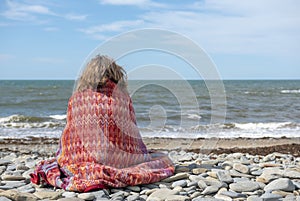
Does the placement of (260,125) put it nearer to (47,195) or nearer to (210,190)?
(210,190)

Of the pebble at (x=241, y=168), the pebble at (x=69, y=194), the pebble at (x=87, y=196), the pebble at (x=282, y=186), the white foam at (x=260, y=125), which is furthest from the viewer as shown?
the white foam at (x=260, y=125)

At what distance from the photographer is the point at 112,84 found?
177 inches

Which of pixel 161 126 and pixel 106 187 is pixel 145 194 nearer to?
pixel 106 187

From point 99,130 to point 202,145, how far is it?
701 cm

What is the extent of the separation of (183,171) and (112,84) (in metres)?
1.41

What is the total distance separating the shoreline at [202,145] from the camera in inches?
387

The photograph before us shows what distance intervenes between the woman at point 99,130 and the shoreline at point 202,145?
5.08 m

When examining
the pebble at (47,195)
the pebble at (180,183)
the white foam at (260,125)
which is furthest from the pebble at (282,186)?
the white foam at (260,125)

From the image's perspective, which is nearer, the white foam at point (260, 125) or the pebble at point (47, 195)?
the pebble at point (47, 195)

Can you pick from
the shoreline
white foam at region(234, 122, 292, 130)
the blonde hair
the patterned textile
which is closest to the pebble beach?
the patterned textile

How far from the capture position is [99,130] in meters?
4.43

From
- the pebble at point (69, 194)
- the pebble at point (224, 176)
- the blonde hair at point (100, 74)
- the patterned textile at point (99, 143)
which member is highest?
the blonde hair at point (100, 74)

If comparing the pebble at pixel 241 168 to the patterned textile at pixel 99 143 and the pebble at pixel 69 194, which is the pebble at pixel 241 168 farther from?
the pebble at pixel 69 194

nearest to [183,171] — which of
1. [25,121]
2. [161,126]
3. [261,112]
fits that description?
[161,126]
